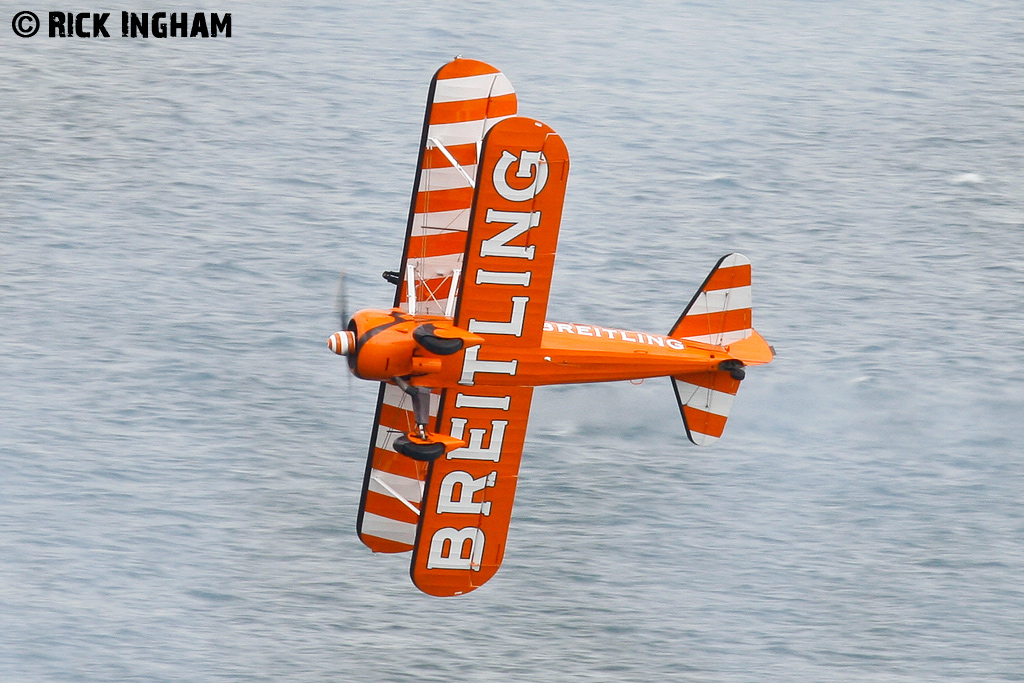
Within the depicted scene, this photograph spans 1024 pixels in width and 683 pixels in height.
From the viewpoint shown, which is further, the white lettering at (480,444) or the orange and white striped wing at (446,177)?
the orange and white striped wing at (446,177)

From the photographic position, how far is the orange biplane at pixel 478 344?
56.5 ft

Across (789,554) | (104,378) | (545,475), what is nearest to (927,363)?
(789,554)

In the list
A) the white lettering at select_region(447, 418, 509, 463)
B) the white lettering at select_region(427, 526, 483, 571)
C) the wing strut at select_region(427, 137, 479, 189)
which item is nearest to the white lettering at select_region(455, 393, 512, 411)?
the white lettering at select_region(447, 418, 509, 463)

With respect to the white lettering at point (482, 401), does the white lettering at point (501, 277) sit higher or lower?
higher

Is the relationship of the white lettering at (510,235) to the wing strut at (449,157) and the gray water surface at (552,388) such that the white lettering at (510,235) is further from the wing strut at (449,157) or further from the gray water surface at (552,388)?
the gray water surface at (552,388)

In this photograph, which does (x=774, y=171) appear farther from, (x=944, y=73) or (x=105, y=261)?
(x=105, y=261)

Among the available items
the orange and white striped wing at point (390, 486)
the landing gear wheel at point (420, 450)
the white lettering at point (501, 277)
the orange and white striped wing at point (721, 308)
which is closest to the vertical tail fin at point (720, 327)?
the orange and white striped wing at point (721, 308)

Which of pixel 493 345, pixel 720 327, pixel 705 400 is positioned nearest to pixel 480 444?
Answer: pixel 493 345

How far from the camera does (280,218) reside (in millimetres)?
25250

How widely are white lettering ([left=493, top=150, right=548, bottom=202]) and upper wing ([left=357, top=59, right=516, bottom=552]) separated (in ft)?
5.72

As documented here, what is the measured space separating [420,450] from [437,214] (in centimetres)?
331

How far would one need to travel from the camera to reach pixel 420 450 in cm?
1716

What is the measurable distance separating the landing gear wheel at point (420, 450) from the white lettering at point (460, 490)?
0.99 metres

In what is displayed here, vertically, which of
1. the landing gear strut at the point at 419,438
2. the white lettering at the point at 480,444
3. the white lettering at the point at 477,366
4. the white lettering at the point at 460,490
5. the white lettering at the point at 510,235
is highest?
the white lettering at the point at 510,235
